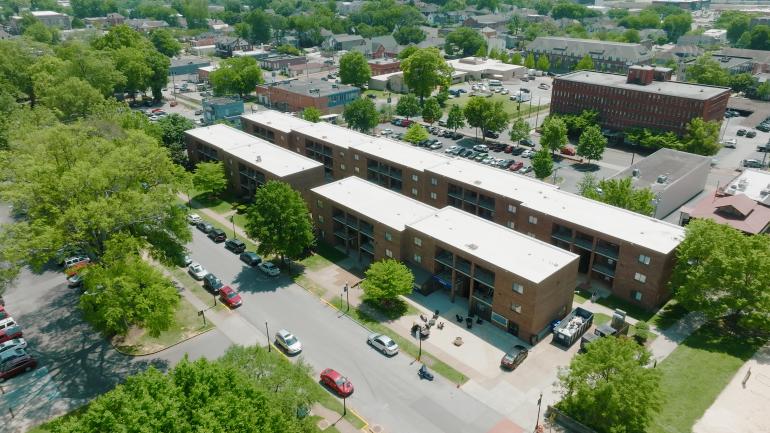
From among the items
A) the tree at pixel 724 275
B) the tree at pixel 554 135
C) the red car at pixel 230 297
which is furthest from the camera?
the tree at pixel 554 135

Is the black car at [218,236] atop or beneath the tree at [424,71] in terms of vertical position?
beneath

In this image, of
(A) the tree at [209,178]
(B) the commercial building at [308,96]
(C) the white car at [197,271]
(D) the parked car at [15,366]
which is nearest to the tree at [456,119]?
(B) the commercial building at [308,96]

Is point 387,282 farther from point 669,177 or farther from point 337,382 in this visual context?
point 669,177

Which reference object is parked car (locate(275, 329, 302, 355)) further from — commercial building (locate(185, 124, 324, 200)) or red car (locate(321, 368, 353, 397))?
commercial building (locate(185, 124, 324, 200))

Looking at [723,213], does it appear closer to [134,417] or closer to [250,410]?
[250,410]

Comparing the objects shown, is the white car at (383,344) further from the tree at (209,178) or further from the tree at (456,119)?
the tree at (456,119)

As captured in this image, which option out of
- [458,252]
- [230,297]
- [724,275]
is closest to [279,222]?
[230,297]

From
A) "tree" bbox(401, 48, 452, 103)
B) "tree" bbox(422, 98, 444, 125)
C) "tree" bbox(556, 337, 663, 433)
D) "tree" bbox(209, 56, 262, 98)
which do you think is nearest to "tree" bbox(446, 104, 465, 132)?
"tree" bbox(422, 98, 444, 125)
